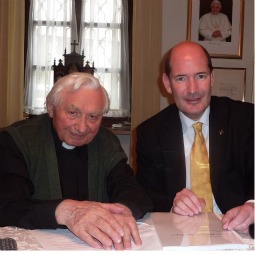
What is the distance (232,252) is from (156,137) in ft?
4.55

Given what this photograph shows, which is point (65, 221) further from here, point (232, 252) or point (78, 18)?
point (78, 18)

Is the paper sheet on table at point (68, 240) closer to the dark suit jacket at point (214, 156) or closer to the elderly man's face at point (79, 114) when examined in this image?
the elderly man's face at point (79, 114)

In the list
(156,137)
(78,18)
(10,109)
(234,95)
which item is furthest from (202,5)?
(156,137)

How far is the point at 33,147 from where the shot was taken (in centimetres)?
219

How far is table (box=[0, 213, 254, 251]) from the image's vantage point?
4.87ft

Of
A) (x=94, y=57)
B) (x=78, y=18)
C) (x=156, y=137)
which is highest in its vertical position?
(x=78, y=18)

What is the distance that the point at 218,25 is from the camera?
609 centimetres

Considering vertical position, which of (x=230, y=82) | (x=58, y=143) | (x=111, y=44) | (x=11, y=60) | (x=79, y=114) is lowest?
(x=58, y=143)

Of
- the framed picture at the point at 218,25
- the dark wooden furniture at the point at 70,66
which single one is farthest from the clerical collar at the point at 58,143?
the framed picture at the point at 218,25

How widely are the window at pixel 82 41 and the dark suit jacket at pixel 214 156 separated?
11.5 ft

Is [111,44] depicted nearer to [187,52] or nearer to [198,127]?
[187,52]

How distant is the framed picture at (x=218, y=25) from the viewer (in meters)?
6.02

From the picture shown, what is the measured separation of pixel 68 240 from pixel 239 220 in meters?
0.62

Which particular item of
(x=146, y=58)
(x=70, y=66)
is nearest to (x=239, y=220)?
(x=146, y=58)
